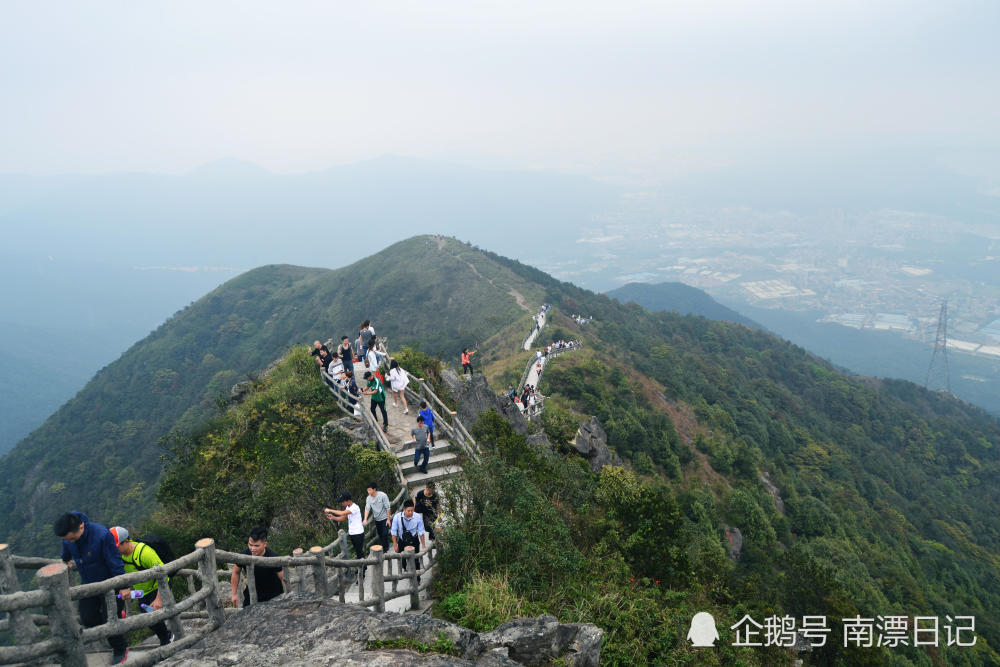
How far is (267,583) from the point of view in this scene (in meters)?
6.22

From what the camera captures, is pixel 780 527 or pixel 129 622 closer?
pixel 129 622

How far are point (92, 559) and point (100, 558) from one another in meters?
0.07

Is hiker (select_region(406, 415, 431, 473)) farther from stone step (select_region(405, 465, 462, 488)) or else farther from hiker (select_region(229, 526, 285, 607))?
hiker (select_region(229, 526, 285, 607))

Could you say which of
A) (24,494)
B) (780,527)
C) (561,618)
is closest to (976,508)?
(780,527)

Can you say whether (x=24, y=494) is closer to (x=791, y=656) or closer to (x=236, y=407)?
(x=236, y=407)

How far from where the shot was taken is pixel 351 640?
529cm

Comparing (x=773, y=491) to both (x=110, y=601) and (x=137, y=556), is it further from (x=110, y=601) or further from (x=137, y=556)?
(x=110, y=601)

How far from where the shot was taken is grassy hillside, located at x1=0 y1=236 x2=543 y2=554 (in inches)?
2215

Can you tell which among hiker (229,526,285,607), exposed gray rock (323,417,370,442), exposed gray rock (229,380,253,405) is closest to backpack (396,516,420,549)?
hiker (229,526,285,607)

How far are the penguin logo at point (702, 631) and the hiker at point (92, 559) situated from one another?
29.0 ft

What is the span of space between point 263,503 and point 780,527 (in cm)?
3331

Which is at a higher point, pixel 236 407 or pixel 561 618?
pixel 236 407

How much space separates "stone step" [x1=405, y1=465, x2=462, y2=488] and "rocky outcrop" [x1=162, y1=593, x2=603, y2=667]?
5.79m

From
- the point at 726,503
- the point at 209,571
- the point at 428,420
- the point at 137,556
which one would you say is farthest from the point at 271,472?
the point at 726,503
